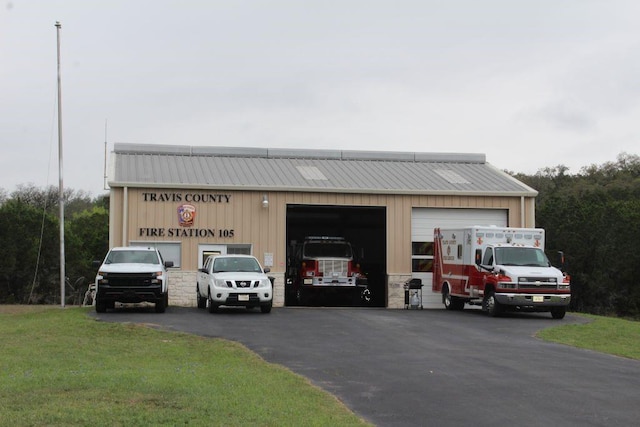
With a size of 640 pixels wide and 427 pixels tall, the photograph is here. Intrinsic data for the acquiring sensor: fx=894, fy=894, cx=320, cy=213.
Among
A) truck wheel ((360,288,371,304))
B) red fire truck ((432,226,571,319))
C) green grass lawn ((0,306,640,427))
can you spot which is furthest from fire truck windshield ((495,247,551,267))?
truck wheel ((360,288,371,304))

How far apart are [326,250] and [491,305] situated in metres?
8.72

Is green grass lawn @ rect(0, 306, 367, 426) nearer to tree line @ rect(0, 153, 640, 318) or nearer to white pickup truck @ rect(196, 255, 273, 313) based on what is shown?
white pickup truck @ rect(196, 255, 273, 313)

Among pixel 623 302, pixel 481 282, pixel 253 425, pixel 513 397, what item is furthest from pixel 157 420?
pixel 623 302

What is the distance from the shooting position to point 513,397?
1111cm

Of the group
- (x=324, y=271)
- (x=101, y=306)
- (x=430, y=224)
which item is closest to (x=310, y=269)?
(x=324, y=271)

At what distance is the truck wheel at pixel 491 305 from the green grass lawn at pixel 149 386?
10547 mm

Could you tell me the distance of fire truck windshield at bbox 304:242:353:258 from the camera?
32.6 m

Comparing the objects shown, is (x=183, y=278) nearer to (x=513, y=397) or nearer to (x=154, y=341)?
(x=154, y=341)

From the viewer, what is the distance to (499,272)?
2530 cm

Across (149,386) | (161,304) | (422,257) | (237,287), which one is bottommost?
(149,386)

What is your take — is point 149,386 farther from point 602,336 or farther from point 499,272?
point 499,272

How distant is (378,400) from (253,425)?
257 centimetres

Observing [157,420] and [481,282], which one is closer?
[157,420]

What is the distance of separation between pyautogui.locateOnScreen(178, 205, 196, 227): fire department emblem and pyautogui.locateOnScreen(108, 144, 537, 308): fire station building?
35mm
